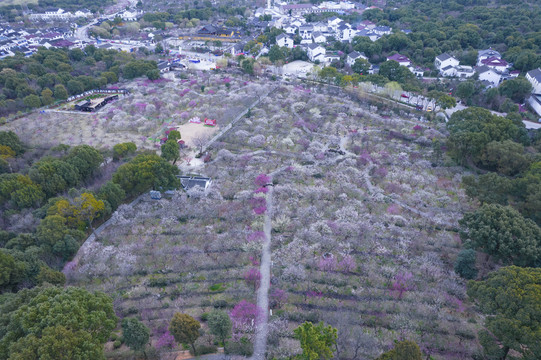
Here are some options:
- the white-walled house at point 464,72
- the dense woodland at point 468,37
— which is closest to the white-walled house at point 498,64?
the dense woodland at point 468,37

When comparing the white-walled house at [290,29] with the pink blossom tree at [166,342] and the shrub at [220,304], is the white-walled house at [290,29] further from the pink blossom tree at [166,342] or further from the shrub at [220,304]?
the pink blossom tree at [166,342]

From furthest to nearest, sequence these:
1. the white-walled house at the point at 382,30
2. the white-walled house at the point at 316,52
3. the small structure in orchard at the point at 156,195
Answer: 1. the white-walled house at the point at 382,30
2. the white-walled house at the point at 316,52
3. the small structure in orchard at the point at 156,195

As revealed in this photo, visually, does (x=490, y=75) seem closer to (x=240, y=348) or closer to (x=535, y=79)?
(x=535, y=79)

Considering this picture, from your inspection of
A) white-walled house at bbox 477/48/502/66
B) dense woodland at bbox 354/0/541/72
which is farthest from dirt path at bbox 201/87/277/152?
white-walled house at bbox 477/48/502/66

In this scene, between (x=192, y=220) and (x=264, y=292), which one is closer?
(x=264, y=292)

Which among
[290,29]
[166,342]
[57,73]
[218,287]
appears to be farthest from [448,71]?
[57,73]

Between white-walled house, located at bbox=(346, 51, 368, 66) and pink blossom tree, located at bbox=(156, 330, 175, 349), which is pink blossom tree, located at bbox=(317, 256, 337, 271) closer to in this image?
pink blossom tree, located at bbox=(156, 330, 175, 349)
